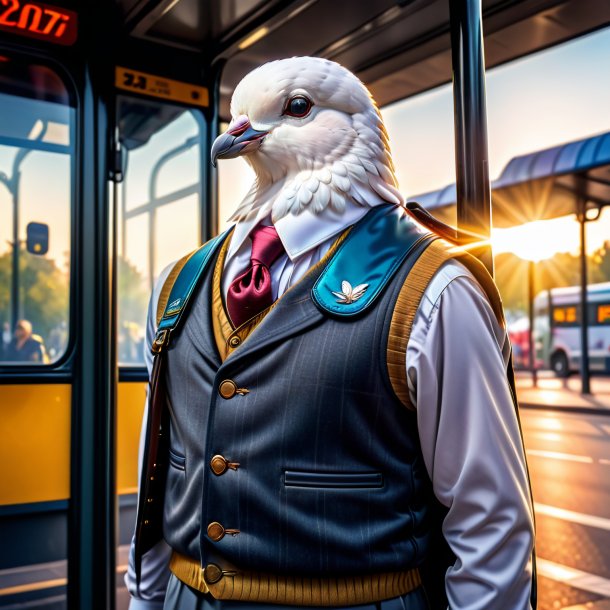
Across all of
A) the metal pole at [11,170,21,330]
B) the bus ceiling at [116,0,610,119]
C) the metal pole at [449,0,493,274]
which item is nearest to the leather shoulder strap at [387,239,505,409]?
the metal pole at [449,0,493,274]

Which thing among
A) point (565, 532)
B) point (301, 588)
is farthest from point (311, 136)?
point (565, 532)

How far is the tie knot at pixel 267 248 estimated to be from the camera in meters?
1.15

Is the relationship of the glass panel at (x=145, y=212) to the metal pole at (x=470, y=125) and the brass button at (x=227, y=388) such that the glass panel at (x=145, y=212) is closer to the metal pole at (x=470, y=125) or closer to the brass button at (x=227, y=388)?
the metal pole at (x=470, y=125)

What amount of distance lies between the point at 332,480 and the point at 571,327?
23731mm

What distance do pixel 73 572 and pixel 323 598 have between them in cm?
197

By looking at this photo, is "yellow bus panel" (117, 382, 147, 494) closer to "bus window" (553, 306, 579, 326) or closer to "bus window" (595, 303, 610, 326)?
"bus window" (595, 303, 610, 326)

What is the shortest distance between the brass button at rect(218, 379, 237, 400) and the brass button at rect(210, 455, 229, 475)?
0.09 m

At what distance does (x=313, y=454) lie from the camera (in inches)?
39.6

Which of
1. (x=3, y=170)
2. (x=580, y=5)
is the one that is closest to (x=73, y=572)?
(x=3, y=170)

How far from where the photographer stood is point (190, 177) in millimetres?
3166

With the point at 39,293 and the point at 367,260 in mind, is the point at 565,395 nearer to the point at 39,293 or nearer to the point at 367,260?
the point at 39,293

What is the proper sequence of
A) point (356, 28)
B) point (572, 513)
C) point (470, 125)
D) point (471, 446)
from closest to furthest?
point (471, 446)
point (470, 125)
point (356, 28)
point (572, 513)

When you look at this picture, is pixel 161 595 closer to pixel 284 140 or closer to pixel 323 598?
pixel 323 598

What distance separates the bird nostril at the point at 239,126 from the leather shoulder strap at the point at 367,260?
23 centimetres
